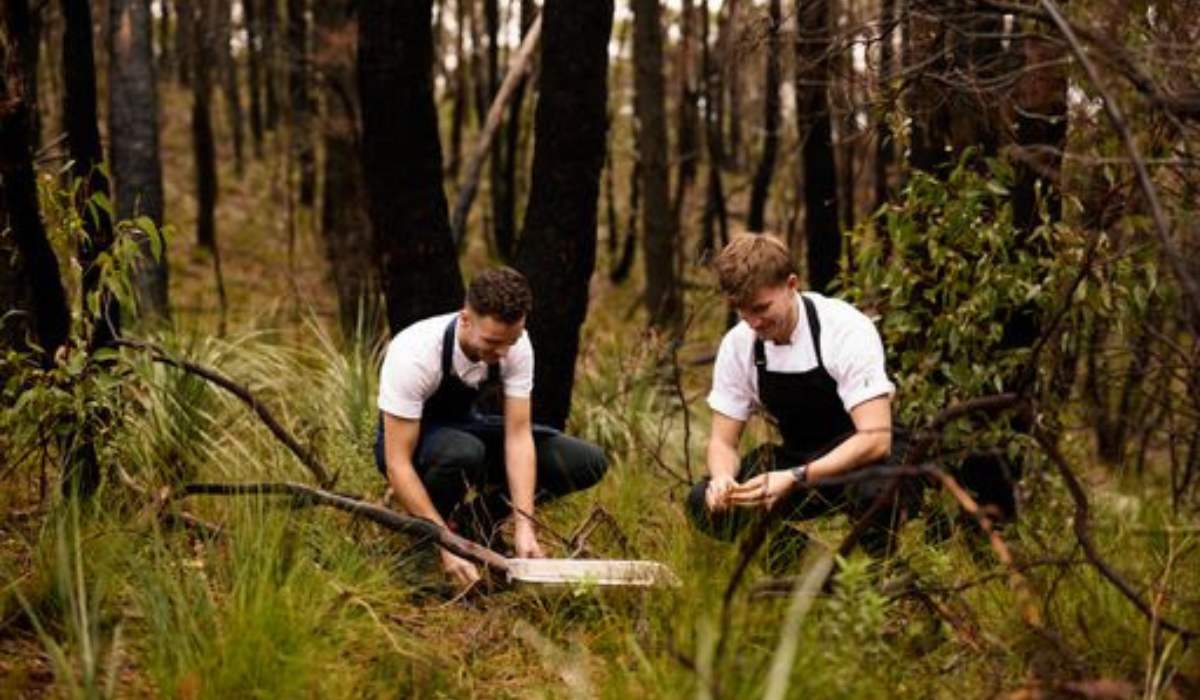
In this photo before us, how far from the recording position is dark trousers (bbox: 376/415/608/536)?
4.71 meters

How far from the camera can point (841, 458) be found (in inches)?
164

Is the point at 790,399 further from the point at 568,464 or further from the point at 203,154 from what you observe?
the point at 203,154

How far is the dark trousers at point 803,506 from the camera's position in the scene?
4.22m

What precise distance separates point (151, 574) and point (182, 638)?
28 cm

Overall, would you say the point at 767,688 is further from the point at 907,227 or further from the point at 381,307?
the point at 381,307

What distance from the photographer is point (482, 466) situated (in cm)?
492

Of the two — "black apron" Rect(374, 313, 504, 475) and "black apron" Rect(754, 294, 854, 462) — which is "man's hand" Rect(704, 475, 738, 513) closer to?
"black apron" Rect(754, 294, 854, 462)

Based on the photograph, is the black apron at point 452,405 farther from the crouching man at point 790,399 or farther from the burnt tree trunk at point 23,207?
the burnt tree trunk at point 23,207

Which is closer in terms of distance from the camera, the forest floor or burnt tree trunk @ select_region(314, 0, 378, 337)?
the forest floor

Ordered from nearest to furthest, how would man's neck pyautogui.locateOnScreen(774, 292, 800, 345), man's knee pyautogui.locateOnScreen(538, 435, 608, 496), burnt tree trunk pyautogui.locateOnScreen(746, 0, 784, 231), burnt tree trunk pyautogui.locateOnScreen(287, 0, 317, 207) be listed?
man's neck pyautogui.locateOnScreen(774, 292, 800, 345), man's knee pyautogui.locateOnScreen(538, 435, 608, 496), burnt tree trunk pyautogui.locateOnScreen(746, 0, 784, 231), burnt tree trunk pyautogui.locateOnScreen(287, 0, 317, 207)

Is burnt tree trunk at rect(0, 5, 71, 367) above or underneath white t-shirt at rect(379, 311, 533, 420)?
above

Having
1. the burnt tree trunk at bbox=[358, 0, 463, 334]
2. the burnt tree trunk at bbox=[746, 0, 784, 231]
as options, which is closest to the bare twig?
the burnt tree trunk at bbox=[358, 0, 463, 334]

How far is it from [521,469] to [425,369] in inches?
20.3

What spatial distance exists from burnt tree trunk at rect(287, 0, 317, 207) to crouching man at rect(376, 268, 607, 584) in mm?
11058
